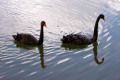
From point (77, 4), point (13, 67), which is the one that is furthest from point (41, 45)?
point (77, 4)

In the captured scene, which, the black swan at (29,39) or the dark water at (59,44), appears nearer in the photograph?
the dark water at (59,44)

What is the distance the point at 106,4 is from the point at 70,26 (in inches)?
119

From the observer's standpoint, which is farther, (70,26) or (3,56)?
(70,26)

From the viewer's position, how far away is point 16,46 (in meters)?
6.81

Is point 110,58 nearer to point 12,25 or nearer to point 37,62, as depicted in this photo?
point 37,62

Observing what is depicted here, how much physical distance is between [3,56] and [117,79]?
279cm

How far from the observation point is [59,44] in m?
6.89

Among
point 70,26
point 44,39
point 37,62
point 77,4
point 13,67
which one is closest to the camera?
point 13,67

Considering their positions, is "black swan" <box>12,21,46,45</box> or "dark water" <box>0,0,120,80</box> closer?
"dark water" <box>0,0,120,80</box>

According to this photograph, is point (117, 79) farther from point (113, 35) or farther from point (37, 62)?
point (113, 35)

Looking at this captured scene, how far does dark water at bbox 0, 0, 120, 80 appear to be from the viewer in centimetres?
519

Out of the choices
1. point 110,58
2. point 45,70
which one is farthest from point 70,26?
point 45,70

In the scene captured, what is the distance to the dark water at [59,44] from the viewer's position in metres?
5.19

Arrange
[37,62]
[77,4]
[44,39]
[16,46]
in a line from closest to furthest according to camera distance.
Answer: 1. [37,62]
2. [16,46]
3. [44,39]
4. [77,4]
